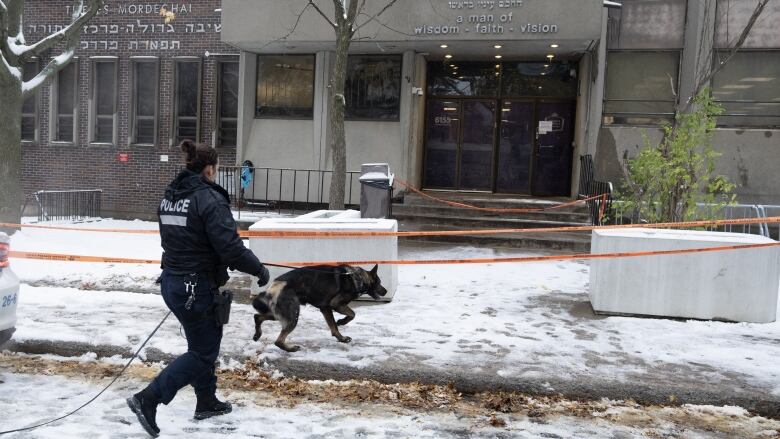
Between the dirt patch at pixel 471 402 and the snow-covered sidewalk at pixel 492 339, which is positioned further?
the snow-covered sidewalk at pixel 492 339

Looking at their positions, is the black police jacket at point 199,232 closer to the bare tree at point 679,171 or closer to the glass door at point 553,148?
the bare tree at point 679,171

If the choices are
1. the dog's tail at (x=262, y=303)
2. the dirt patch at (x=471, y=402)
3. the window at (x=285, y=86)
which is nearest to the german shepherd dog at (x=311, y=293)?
the dog's tail at (x=262, y=303)

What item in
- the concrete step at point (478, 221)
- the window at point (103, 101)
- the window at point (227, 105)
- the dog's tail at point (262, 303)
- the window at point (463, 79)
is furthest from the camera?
the window at point (103, 101)

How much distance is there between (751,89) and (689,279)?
9665 mm

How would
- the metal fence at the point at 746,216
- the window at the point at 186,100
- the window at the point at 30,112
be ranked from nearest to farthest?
the metal fence at the point at 746,216, the window at the point at 186,100, the window at the point at 30,112

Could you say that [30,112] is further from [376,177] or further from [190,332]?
[190,332]

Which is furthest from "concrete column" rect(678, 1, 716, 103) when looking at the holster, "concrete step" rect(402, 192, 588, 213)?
the holster

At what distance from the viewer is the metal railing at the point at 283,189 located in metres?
15.5

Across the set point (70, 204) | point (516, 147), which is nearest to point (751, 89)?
point (516, 147)

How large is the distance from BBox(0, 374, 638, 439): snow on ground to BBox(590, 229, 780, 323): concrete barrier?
296 centimetres

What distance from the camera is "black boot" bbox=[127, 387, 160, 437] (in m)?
4.10

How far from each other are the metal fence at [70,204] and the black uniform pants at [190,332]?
14.1m

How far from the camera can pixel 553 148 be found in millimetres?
15492

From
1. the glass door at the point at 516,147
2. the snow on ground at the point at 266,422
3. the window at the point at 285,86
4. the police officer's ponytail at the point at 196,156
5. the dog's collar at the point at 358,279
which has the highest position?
the window at the point at 285,86
